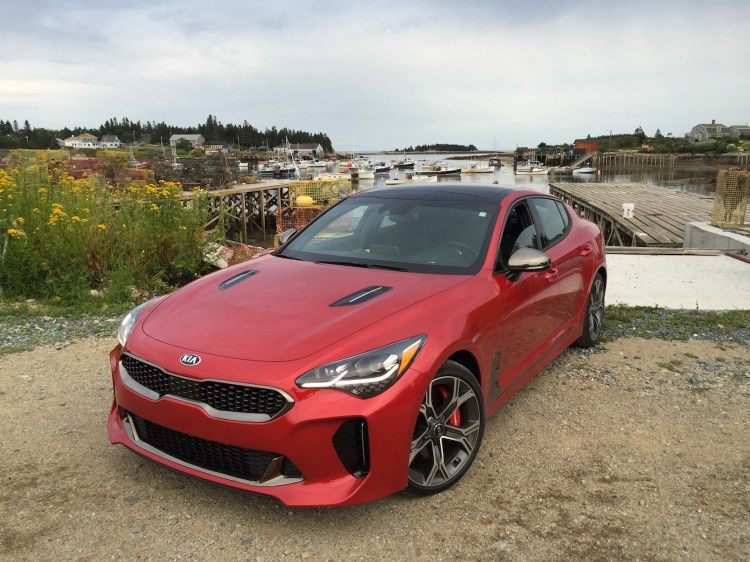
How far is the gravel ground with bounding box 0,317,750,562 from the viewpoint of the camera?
2.68 metres

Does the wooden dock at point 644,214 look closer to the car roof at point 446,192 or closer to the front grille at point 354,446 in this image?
the car roof at point 446,192

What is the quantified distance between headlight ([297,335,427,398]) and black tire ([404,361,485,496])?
0.26 meters

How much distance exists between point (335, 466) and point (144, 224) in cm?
624

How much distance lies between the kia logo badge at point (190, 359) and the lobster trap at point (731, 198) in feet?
37.1

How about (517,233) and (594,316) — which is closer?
A: (517,233)

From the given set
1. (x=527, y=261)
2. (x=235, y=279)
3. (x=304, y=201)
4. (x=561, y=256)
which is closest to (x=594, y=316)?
(x=561, y=256)

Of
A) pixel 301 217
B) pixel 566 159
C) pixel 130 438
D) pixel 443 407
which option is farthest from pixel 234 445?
pixel 566 159

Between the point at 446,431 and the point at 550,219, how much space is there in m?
2.43

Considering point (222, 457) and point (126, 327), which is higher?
point (126, 327)

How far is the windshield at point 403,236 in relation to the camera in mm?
3707

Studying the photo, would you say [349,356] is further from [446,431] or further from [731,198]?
[731,198]

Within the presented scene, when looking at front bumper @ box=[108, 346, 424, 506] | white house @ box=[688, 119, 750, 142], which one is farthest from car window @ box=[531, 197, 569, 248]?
white house @ box=[688, 119, 750, 142]

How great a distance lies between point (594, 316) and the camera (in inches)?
215

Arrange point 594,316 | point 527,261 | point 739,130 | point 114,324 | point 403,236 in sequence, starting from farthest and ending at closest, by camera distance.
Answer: point 739,130, point 114,324, point 594,316, point 403,236, point 527,261
